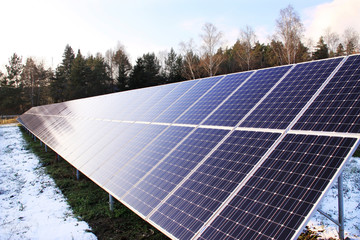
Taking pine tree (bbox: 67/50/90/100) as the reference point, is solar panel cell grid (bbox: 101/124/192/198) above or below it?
below

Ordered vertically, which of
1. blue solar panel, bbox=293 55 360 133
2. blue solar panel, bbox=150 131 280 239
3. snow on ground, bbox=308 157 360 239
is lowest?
snow on ground, bbox=308 157 360 239

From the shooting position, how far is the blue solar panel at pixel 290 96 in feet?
18.6

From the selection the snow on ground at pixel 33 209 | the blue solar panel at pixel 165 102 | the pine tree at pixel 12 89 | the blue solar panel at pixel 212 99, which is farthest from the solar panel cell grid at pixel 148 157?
the pine tree at pixel 12 89

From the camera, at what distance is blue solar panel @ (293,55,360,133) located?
4.55 metres

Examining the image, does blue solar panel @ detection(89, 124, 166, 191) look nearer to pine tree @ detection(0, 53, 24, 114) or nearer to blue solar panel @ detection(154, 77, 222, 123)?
blue solar panel @ detection(154, 77, 222, 123)

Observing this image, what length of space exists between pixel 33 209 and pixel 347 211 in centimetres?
1224

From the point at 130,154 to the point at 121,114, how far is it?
16.7 feet

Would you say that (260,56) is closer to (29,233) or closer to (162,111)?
(162,111)

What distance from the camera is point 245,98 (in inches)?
292

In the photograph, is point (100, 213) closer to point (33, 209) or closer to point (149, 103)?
point (33, 209)

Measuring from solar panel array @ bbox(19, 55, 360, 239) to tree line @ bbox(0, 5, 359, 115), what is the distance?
42642mm

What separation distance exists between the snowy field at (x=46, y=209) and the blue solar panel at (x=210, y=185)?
381 cm

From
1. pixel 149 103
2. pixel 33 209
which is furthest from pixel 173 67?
pixel 33 209

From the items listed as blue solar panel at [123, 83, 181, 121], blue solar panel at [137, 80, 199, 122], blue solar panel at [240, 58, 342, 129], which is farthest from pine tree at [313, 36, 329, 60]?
blue solar panel at [240, 58, 342, 129]
